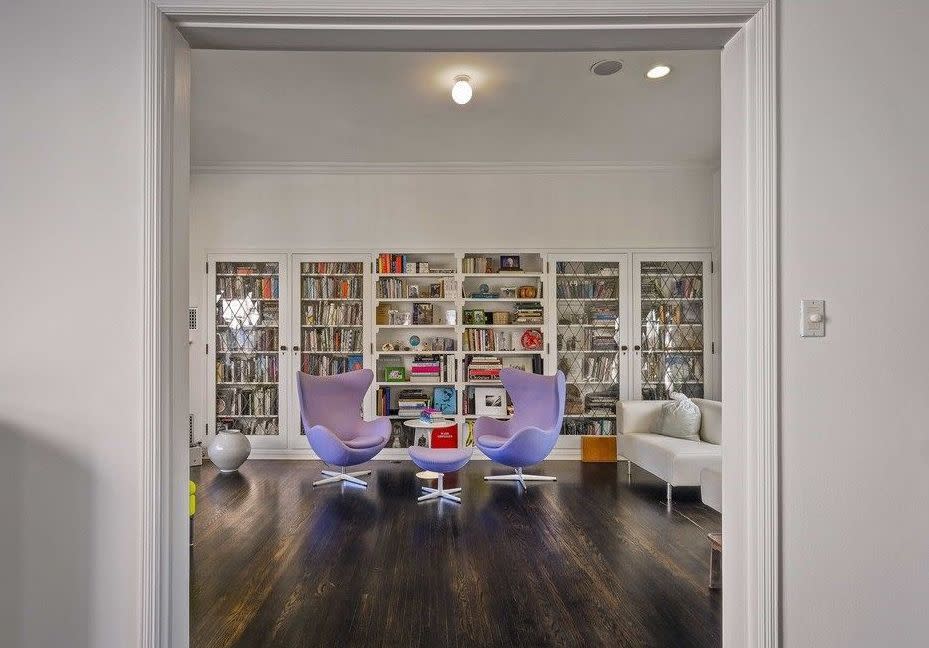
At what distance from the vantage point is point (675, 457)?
4.02 m

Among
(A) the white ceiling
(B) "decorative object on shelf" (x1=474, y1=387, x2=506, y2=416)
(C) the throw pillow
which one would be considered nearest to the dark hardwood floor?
(C) the throw pillow

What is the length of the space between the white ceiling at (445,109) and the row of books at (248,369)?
2.08m

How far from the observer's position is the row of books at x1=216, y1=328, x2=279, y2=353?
5598 mm

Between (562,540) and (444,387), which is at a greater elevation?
(444,387)

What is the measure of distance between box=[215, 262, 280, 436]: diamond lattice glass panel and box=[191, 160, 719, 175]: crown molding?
100 centimetres

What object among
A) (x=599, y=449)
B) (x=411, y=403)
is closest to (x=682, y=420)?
(x=599, y=449)

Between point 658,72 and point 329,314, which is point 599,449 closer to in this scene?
point 329,314

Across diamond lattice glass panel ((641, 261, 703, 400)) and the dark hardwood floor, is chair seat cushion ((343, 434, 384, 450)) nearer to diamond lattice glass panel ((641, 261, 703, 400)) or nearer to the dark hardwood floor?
the dark hardwood floor

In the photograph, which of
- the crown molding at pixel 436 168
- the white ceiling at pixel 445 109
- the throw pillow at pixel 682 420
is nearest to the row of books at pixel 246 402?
the crown molding at pixel 436 168

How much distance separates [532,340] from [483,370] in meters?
0.61

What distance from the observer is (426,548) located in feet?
10.1
